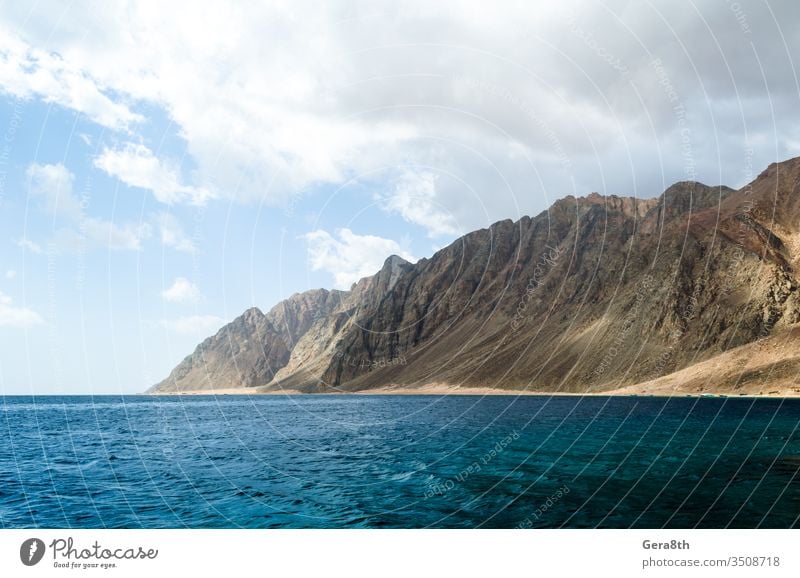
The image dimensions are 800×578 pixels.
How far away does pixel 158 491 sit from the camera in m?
28.7

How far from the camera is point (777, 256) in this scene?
7032 inches

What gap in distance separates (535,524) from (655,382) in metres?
152

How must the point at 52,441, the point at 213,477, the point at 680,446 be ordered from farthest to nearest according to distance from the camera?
the point at 52,441 → the point at 680,446 → the point at 213,477

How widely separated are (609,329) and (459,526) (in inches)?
7458

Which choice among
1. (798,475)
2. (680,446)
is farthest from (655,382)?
(798,475)

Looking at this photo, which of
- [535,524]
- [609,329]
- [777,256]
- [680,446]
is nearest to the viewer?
[535,524]

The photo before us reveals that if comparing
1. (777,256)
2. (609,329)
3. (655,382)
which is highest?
(777,256)

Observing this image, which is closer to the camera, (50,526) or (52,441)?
(50,526)

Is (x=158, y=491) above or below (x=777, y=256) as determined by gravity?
below

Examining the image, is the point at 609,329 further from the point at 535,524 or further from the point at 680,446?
the point at 535,524

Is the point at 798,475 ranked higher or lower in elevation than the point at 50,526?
lower
